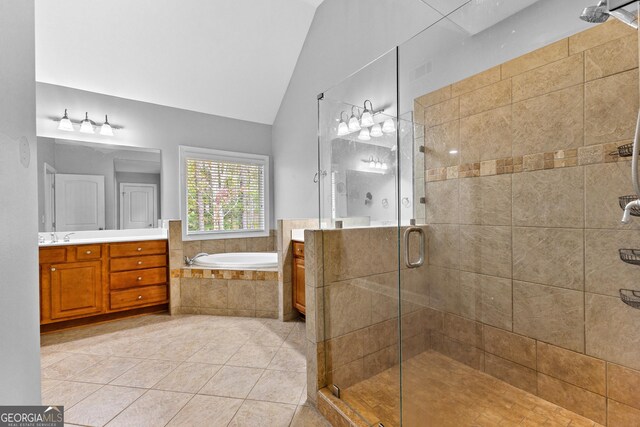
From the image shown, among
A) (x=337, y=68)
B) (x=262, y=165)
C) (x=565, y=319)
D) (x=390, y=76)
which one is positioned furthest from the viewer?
(x=262, y=165)

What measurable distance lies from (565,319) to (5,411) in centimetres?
238

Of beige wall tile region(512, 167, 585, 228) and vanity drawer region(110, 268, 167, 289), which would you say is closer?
beige wall tile region(512, 167, 585, 228)

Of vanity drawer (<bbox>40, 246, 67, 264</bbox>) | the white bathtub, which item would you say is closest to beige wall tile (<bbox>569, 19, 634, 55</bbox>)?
the white bathtub

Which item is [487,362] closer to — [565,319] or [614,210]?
[565,319]

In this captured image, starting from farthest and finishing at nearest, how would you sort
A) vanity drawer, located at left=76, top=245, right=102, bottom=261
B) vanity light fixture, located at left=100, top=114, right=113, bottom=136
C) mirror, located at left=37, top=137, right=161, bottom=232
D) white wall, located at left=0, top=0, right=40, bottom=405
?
vanity light fixture, located at left=100, top=114, right=113, bottom=136 < mirror, located at left=37, top=137, right=161, bottom=232 < vanity drawer, located at left=76, top=245, right=102, bottom=261 < white wall, located at left=0, top=0, right=40, bottom=405

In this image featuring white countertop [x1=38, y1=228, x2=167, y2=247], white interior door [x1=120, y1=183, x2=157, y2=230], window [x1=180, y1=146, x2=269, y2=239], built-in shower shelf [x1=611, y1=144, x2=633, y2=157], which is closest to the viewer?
built-in shower shelf [x1=611, y1=144, x2=633, y2=157]

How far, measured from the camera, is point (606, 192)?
53.0 inches

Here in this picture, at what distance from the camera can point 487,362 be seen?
5.25 ft

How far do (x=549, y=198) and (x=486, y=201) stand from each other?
0.92ft

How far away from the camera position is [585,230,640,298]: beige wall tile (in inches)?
52.8

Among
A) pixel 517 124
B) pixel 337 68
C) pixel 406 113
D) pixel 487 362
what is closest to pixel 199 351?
pixel 487 362

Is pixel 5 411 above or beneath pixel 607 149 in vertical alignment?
beneath

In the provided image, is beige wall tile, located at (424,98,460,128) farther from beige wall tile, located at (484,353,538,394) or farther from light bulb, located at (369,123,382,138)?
beige wall tile, located at (484,353,538,394)

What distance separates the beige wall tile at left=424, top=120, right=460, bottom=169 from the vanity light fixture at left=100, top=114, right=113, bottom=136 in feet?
12.0
